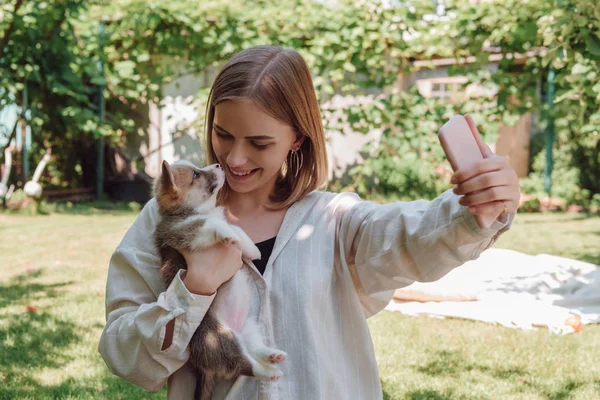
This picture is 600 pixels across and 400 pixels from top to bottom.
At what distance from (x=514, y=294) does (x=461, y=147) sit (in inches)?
185

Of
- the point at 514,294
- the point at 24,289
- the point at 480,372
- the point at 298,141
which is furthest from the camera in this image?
the point at 24,289

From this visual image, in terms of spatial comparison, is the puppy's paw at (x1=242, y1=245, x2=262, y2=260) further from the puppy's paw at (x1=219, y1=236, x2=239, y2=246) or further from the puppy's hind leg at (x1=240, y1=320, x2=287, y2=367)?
the puppy's hind leg at (x1=240, y1=320, x2=287, y2=367)

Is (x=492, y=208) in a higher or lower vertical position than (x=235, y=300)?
higher

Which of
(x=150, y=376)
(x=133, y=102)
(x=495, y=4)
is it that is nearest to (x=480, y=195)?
(x=150, y=376)

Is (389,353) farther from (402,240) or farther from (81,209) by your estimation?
(81,209)

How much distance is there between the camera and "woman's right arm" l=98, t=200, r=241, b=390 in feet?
6.04

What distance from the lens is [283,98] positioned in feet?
7.00

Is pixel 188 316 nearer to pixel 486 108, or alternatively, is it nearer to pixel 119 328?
pixel 119 328

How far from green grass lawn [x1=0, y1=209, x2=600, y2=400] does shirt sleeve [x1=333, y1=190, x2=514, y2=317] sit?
2143mm

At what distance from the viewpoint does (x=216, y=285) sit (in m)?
1.93

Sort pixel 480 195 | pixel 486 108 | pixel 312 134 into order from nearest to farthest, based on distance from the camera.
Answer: pixel 480 195 → pixel 312 134 → pixel 486 108

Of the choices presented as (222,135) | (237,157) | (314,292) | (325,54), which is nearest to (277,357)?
(314,292)

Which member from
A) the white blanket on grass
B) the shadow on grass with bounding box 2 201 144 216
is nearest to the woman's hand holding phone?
the white blanket on grass

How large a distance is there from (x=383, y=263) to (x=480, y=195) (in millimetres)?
482
